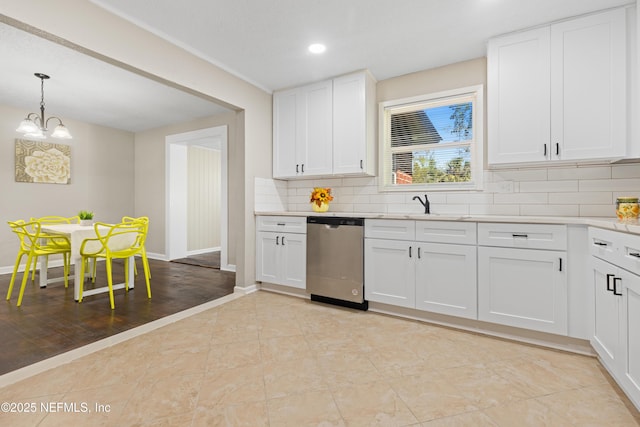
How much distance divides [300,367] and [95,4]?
277 cm

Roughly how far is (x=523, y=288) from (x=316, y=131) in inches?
96.2

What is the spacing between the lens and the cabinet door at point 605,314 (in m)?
1.63

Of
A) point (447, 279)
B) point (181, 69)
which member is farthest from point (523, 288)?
point (181, 69)

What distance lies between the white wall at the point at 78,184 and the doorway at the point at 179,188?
3.50 ft

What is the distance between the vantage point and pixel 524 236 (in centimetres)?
219

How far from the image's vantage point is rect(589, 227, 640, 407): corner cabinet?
144 centimetres

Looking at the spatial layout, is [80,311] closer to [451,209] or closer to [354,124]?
[354,124]

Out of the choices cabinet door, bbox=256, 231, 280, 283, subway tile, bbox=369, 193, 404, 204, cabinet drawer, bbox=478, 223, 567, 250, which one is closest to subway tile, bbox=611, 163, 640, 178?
cabinet drawer, bbox=478, 223, 567, 250

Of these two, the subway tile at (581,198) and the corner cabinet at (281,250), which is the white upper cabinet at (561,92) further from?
the corner cabinet at (281,250)

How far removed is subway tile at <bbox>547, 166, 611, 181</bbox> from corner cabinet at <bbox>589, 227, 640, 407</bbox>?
79 centimetres

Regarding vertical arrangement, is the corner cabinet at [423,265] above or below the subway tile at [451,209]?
below

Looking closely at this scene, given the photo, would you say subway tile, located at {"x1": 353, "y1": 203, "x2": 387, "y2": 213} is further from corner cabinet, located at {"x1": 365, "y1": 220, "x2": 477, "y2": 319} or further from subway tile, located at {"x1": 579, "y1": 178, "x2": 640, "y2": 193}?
subway tile, located at {"x1": 579, "y1": 178, "x2": 640, "y2": 193}

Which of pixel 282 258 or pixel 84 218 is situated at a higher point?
pixel 84 218

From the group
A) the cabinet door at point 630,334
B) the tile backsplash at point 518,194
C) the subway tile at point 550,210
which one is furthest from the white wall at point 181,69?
the cabinet door at point 630,334
